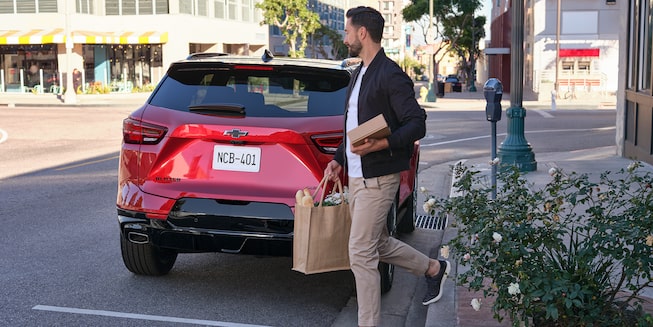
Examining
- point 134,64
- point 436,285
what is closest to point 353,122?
point 436,285

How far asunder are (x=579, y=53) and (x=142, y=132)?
149ft

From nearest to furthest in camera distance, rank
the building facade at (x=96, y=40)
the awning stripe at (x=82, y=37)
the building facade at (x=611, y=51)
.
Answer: the building facade at (x=611, y=51)
the awning stripe at (x=82, y=37)
the building facade at (x=96, y=40)

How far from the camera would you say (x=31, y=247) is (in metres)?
7.70

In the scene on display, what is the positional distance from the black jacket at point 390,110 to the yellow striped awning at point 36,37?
146 feet

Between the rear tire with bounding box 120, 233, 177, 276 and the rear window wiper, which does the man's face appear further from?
the rear tire with bounding box 120, 233, 177, 276

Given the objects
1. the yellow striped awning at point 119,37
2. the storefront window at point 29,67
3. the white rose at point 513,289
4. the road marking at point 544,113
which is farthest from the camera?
the storefront window at point 29,67

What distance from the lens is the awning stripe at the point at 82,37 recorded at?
4666 centimetres

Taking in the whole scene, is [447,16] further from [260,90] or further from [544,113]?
[260,90]

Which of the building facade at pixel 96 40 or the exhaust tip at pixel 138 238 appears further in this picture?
the building facade at pixel 96 40

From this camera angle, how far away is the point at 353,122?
4871 millimetres

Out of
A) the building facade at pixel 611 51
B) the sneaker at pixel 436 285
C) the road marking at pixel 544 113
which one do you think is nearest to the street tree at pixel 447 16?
the building facade at pixel 611 51

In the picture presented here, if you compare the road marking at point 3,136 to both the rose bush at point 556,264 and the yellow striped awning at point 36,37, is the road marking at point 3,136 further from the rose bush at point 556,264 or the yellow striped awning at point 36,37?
the yellow striped awning at point 36,37

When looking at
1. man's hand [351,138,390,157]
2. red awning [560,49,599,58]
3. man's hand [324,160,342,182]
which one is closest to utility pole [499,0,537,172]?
man's hand [324,160,342,182]

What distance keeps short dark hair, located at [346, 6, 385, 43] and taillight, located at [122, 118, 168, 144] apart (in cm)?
173
